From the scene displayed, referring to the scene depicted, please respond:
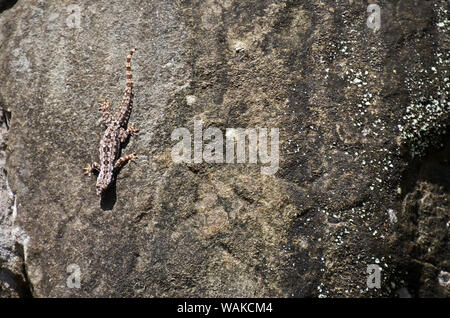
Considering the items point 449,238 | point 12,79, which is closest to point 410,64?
point 449,238

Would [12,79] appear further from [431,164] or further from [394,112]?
[431,164]

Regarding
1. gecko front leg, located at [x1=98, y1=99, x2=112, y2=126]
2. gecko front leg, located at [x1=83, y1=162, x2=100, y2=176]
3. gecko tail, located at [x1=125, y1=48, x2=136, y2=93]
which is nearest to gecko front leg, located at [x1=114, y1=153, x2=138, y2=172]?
gecko front leg, located at [x1=83, y1=162, x2=100, y2=176]

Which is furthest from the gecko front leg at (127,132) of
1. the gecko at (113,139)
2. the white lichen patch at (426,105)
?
the white lichen patch at (426,105)

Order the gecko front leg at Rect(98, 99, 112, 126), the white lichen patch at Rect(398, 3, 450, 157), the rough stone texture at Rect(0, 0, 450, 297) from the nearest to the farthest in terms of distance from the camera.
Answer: the rough stone texture at Rect(0, 0, 450, 297), the white lichen patch at Rect(398, 3, 450, 157), the gecko front leg at Rect(98, 99, 112, 126)

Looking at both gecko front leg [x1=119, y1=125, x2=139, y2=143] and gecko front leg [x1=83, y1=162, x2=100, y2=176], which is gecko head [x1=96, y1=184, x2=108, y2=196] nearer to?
gecko front leg [x1=83, y1=162, x2=100, y2=176]

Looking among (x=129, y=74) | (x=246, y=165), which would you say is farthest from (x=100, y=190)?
(x=246, y=165)
